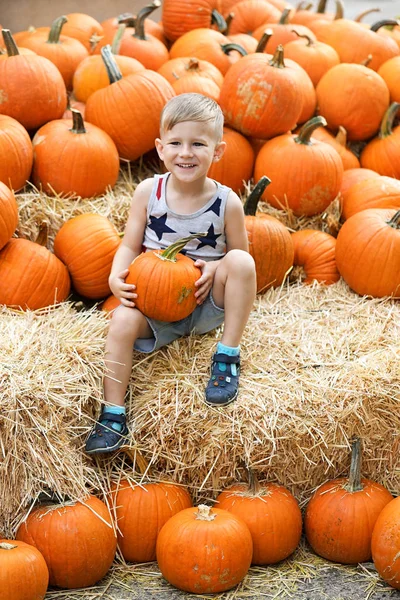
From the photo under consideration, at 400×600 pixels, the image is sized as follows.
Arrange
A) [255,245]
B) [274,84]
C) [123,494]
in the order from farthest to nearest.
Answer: [274,84], [255,245], [123,494]

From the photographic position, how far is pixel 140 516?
3094mm

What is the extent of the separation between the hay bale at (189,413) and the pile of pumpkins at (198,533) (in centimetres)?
8

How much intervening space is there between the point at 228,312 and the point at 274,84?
1702mm

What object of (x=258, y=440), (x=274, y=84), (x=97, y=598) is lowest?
(x=97, y=598)

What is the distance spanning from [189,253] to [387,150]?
208cm

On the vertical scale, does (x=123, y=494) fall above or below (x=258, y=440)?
below

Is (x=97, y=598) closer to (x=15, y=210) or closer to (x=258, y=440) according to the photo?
(x=258, y=440)

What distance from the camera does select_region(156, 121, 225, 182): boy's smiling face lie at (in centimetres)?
317

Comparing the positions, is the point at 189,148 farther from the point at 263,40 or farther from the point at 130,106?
the point at 263,40

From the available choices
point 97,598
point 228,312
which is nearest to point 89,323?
point 228,312

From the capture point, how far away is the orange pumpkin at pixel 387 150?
5.00 metres

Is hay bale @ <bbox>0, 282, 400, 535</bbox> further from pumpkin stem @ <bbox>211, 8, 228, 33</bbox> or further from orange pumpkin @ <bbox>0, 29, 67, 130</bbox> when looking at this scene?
pumpkin stem @ <bbox>211, 8, 228, 33</bbox>

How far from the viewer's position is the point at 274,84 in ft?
14.6

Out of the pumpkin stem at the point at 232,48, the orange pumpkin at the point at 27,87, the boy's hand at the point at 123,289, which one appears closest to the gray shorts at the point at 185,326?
the boy's hand at the point at 123,289
